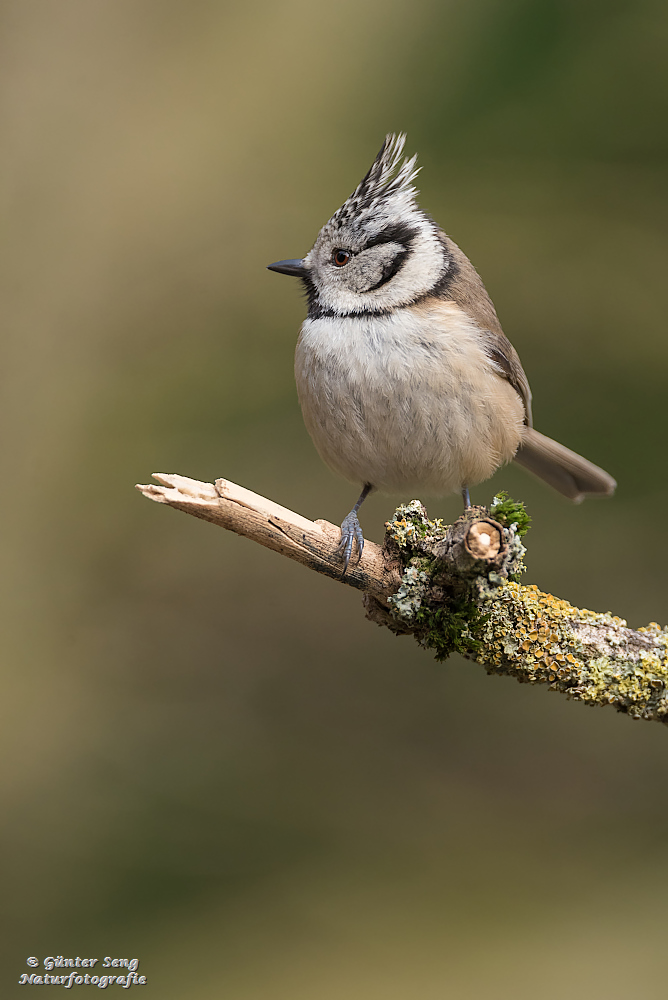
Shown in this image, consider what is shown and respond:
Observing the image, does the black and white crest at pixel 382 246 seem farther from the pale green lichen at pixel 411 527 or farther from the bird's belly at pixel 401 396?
the pale green lichen at pixel 411 527

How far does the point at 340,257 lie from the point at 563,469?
1154 mm

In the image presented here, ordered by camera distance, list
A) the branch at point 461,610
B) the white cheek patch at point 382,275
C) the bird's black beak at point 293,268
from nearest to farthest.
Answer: the branch at point 461,610 → the white cheek patch at point 382,275 → the bird's black beak at point 293,268

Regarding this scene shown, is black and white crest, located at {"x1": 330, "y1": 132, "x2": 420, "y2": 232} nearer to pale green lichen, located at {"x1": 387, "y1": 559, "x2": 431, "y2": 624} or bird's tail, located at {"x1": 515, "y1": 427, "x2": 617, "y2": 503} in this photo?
bird's tail, located at {"x1": 515, "y1": 427, "x2": 617, "y2": 503}

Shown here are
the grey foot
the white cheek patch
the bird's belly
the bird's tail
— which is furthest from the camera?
the bird's tail

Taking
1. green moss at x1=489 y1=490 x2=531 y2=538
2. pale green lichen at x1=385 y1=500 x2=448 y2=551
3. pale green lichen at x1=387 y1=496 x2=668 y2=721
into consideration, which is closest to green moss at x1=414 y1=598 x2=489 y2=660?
pale green lichen at x1=387 y1=496 x2=668 y2=721

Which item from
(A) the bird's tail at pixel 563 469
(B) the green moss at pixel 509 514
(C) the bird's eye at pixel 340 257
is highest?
(C) the bird's eye at pixel 340 257

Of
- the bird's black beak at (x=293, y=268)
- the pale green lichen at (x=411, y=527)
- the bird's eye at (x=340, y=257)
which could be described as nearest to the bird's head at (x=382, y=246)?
the bird's eye at (x=340, y=257)

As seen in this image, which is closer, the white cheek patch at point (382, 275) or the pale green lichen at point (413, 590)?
the pale green lichen at point (413, 590)

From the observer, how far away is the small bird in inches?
91.2

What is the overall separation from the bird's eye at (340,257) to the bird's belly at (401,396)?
210 millimetres

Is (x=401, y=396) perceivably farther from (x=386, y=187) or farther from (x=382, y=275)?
(x=386, y=187)

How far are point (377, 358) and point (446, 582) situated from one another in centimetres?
73

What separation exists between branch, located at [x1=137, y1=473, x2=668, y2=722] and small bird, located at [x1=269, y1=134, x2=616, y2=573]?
9.1 inches

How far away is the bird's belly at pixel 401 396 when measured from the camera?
230 cm
